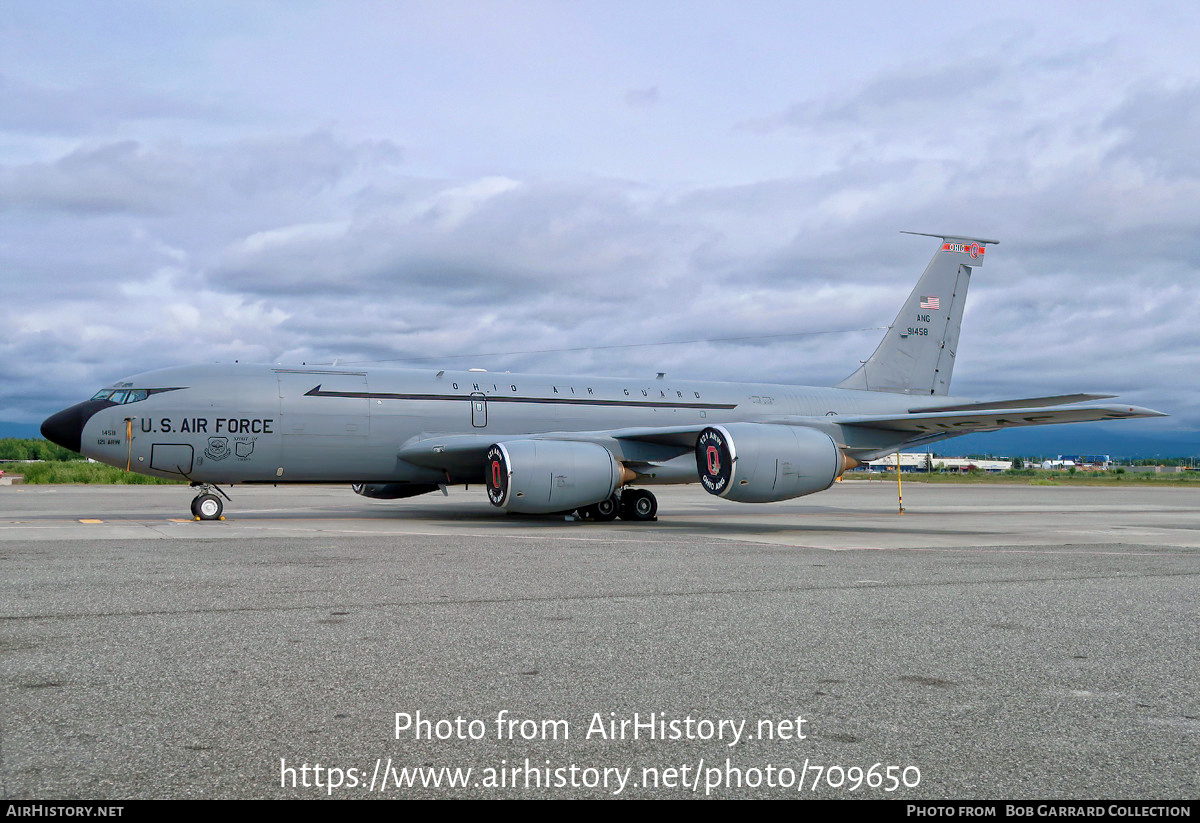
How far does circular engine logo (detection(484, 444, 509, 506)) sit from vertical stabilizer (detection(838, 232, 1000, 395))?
13.2 meters

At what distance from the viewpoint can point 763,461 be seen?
59.3 feet

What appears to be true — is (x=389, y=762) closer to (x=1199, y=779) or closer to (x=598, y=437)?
(x=1199, y=779)

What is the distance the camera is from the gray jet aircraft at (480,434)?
726 inches

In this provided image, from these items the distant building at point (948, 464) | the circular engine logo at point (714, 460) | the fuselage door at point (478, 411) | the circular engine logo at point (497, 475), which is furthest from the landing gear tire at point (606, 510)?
the distant building at point (948, 464)

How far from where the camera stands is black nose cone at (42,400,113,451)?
19094 millimetres

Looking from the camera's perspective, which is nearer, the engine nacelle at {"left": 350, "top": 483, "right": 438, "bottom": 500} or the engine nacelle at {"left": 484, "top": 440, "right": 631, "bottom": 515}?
the engine nacelle at {"left": 484, "top": 440, "right": 631, "bottom": 515}

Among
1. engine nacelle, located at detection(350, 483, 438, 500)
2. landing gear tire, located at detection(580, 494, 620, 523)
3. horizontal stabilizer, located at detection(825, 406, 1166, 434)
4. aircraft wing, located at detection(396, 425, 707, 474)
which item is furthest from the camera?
engine nacelle, located at detection(350, 483, 438, 500)

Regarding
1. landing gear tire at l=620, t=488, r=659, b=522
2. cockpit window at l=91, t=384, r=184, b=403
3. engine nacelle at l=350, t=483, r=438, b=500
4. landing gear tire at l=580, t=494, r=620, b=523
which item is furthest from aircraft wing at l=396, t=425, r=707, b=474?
cockpit window at l=91, t=384, r=184, b=403

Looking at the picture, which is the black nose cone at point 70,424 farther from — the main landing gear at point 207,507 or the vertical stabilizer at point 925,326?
the vertical stabilizer at point 925,326

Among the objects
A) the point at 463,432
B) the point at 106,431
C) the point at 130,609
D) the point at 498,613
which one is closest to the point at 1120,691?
the point at 498,613

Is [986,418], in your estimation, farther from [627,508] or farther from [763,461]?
[627,508]

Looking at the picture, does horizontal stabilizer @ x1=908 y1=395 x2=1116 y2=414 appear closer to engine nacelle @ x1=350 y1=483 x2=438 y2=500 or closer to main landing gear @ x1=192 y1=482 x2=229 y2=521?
engine nacelle @ x1=350 y1=483 x2=438 y2=500

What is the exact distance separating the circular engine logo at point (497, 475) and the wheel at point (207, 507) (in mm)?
5690

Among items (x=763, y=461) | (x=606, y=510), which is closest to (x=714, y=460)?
(x=763, y=461)
